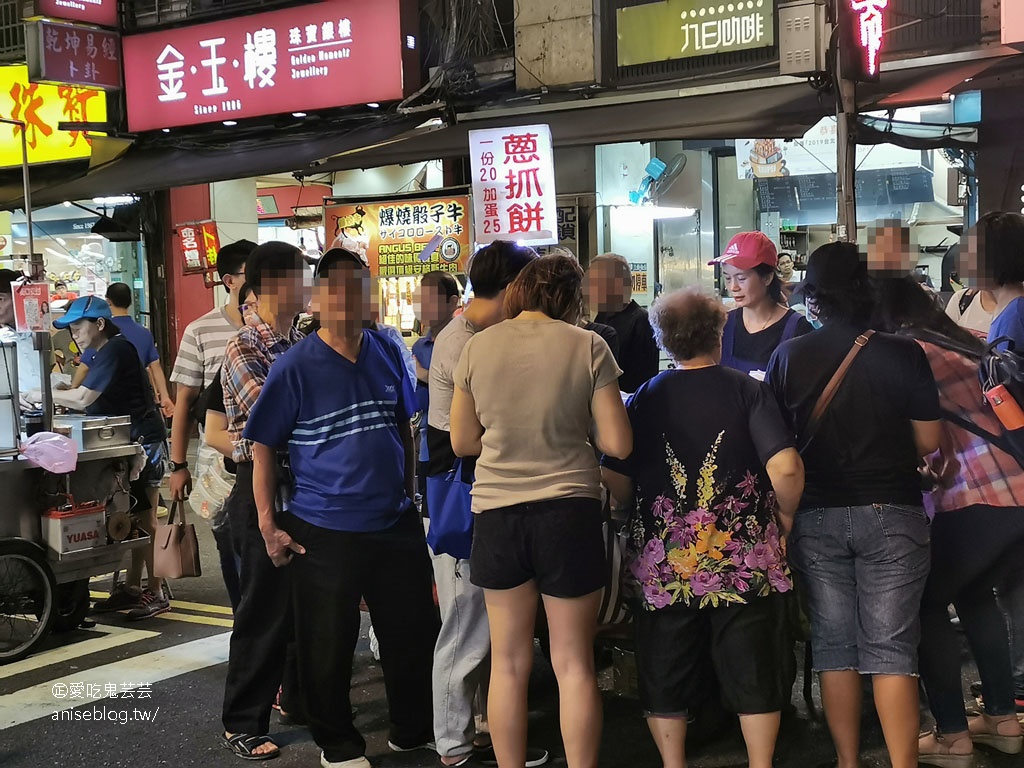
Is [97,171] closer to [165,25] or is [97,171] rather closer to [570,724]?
[165,25]

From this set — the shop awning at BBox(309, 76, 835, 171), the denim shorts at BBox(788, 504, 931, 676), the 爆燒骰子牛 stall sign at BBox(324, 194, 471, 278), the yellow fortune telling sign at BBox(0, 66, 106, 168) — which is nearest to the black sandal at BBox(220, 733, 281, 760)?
the denim shorts at BBox(788, 504, 931, 676)

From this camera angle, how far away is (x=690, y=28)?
30.9ft

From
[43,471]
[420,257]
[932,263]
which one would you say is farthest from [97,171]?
[932,263]

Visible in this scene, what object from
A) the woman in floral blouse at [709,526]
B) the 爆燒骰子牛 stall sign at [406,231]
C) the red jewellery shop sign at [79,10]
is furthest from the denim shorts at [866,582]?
the red jewellery shop sign at [79,10]

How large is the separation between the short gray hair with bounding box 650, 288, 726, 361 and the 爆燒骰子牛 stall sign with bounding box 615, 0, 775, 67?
637cm

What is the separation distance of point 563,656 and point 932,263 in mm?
10756

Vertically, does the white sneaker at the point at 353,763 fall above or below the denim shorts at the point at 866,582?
below

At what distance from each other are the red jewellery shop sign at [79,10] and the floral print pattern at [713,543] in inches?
417

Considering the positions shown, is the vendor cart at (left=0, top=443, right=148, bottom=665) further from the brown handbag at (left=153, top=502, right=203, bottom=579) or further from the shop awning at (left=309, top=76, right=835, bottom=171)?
the shop awning at (left=309, top=76, right=835, bottom=171)

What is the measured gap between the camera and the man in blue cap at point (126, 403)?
6324mm

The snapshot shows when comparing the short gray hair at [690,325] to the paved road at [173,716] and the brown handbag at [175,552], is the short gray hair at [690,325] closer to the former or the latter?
the paved road at [173,716]

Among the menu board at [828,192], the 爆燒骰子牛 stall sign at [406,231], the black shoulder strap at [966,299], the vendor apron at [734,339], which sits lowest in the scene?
the vendor apron at [734,339]

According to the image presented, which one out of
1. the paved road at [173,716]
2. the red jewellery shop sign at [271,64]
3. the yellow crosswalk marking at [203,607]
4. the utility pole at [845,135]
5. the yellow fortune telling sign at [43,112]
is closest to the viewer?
the paved road at [173,716]

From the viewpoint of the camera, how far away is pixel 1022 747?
4066 millimetres
